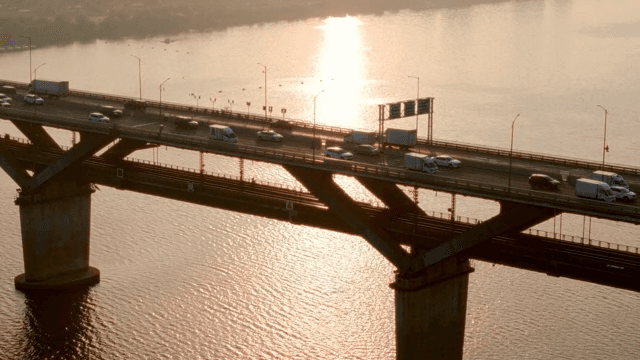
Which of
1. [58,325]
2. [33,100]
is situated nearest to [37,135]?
[33,100]

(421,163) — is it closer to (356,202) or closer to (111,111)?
(356,202)

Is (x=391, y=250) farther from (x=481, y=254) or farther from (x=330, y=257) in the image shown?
(x=330, y=257)

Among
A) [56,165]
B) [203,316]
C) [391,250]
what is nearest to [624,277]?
[391,250]

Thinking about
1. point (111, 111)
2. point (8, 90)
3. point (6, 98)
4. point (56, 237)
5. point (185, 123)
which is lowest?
point (56, 237)

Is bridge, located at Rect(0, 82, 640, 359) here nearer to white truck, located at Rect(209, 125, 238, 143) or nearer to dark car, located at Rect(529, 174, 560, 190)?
dark car, located at Rect(529, 174, 560, 190)

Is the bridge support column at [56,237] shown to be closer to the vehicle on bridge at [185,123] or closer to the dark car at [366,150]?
the vehicle on bridge at [185,123]

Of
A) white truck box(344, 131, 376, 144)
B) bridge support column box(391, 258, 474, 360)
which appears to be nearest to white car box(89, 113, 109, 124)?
white truck box(344, 131, 376, 144)
